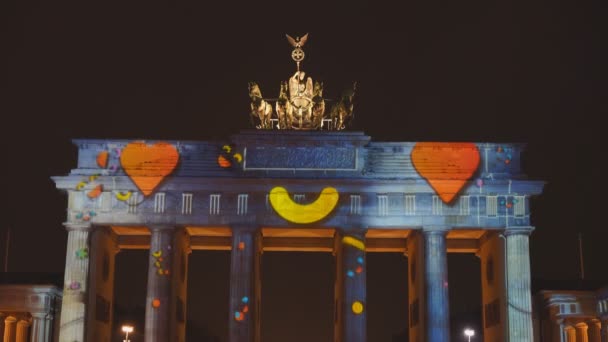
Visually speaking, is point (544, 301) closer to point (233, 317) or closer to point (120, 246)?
point (233, 317)

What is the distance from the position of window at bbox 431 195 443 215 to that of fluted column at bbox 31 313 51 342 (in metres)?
22.0

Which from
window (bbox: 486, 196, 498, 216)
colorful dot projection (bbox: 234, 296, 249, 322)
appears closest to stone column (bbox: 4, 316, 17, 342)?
colorful dot projection (bbox: 234, 296, 249, 322)

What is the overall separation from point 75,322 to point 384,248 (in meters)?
18.3

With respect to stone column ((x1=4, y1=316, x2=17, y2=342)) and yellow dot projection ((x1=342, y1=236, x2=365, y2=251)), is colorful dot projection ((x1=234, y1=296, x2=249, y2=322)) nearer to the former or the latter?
yellow dot projection ((x1=342, y1=236, x2=365, y2=251))

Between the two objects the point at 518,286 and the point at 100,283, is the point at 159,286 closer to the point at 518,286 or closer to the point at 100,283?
the point at 100,283

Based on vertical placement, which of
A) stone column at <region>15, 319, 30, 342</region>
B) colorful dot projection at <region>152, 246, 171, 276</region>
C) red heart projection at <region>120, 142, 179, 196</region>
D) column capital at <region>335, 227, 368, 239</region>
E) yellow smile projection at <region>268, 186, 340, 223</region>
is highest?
red heart projection at <region>120, 142, 179, 196</region>

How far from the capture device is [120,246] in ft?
185

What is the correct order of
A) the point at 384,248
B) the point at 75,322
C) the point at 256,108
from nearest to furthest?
the point at 75,322 < the point at 256,108 < the point at 384,248

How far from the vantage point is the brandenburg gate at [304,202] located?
50.8 m

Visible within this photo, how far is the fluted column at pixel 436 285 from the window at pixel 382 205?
88.3 inches

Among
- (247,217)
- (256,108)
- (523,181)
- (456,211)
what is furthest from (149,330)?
(523,181)

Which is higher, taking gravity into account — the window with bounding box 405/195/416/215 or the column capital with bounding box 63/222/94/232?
the window with bounding box 405/195/416/215

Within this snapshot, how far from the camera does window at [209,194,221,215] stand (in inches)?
2030

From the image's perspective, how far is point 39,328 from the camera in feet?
179
